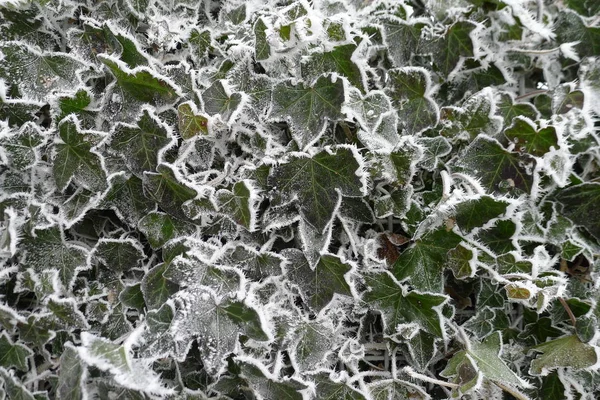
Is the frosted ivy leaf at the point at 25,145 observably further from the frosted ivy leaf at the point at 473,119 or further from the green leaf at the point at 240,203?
the frosted ivy leaf at the point at 473,119

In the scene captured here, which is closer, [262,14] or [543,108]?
[262,14]

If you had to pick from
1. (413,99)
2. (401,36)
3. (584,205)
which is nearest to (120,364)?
(413,99)

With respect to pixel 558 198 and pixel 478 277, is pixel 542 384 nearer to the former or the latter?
pixel 478 277

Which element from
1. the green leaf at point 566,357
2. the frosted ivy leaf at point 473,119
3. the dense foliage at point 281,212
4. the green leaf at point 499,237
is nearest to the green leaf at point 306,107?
the dense foliage at point 281,212

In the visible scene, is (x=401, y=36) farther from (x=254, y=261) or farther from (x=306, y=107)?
(x=254, y=261)

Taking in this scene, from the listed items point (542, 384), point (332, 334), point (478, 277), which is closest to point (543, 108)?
point (478, 277)

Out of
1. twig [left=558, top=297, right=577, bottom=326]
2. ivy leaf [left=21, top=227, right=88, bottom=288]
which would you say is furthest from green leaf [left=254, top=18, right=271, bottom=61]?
twig [left=558, top=297, right=577, bottom=326]

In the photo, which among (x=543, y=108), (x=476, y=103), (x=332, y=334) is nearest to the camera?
(x=332, y=334)
